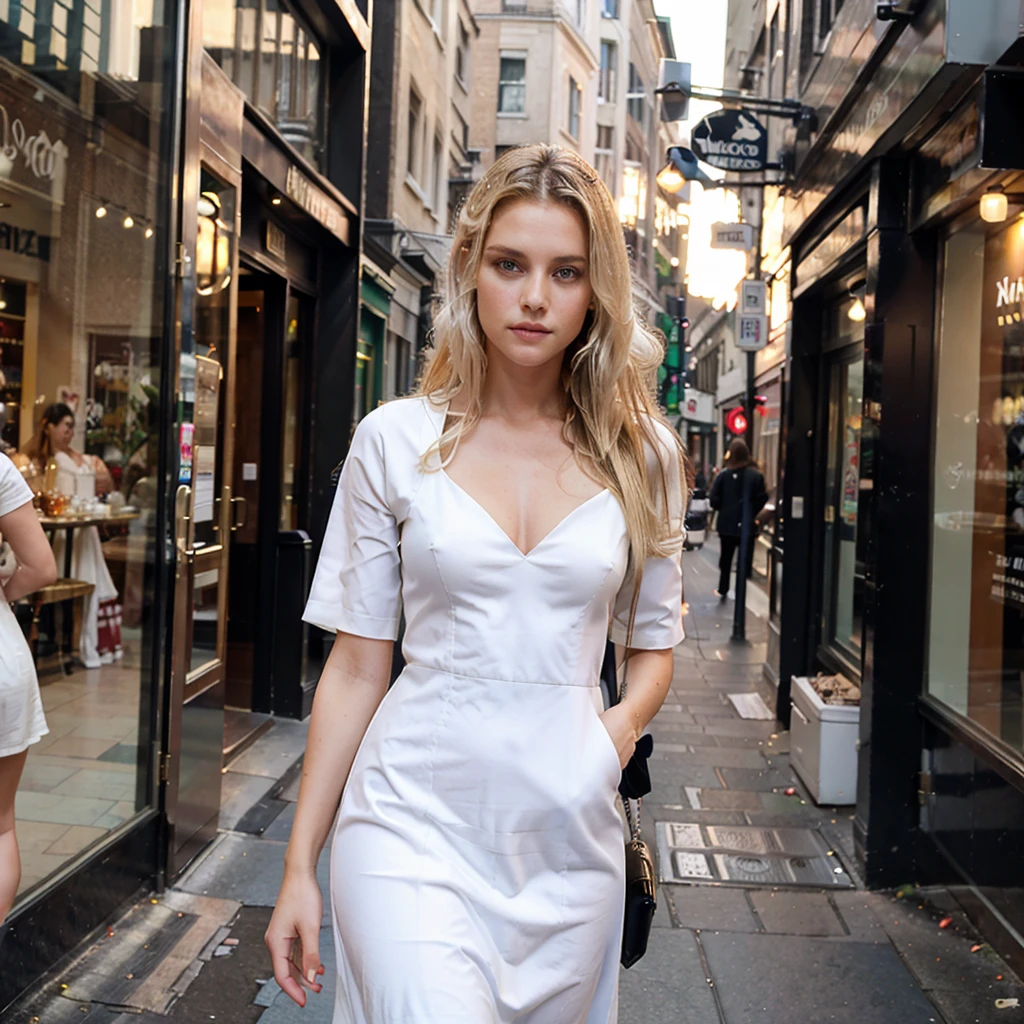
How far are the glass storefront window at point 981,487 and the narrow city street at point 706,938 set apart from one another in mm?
912

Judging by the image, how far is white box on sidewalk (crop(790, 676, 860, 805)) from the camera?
621cm

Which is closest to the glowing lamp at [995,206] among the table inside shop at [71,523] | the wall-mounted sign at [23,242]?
the table inside shop at [71,523]

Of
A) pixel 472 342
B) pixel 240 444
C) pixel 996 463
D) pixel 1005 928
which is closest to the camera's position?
pixel 472 342

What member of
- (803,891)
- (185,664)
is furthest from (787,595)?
(185,664)

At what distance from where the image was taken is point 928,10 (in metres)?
4.61

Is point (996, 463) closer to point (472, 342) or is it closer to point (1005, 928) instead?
point (1005, 928)

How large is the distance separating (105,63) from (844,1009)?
14.7ft

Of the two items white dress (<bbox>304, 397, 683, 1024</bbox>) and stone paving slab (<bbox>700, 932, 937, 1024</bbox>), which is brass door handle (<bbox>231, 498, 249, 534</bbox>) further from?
white dress (<bbox>304, 397, 683, 1024</bbox>)

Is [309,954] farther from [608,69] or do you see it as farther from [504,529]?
[608,69]

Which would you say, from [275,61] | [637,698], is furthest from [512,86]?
[637,698]

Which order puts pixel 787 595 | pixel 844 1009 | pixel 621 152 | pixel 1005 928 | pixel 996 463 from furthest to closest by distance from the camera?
pixel 621 152 < pixel 787 595 < pixel 996 463 < pixel 1005 928 < pixel 844 1009

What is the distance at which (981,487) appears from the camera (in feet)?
16.2

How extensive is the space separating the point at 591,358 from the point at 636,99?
59029 millimetres

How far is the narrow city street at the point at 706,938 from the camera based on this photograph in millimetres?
3951
